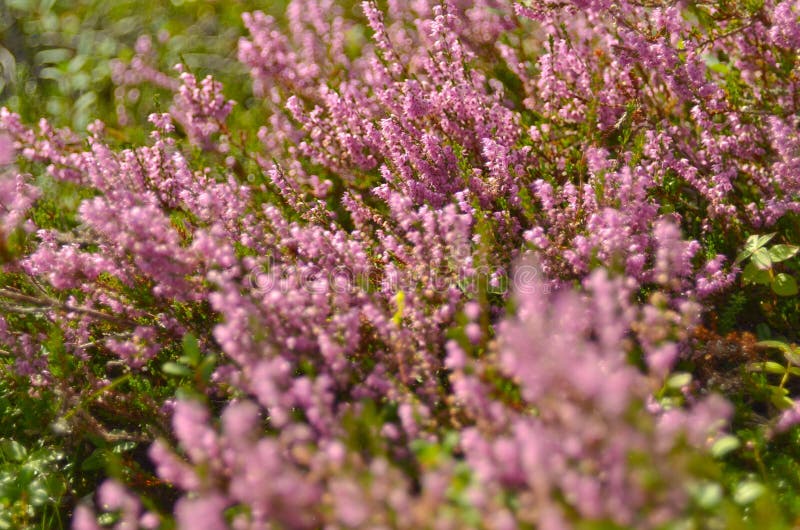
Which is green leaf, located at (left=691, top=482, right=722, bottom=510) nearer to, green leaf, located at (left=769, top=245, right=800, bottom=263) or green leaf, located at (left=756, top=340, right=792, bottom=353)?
green leaf, located at (left=756, top=340, right=792, bottom=353)

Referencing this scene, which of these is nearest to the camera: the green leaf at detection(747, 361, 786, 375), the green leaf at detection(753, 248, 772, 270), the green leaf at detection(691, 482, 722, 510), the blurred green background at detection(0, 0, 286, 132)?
the green leaf at detection(691, 482, 722, 510)

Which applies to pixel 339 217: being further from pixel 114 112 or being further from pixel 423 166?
pixel 114 112

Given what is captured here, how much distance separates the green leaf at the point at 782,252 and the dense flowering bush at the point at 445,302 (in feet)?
0.04

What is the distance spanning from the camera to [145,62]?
724 centimetres

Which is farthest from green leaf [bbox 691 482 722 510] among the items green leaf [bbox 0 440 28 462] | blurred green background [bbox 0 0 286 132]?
blurred green background [bbox 0 0 286 132]

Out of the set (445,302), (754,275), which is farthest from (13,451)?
(754,275)

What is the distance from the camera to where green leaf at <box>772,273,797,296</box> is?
3.37 meters

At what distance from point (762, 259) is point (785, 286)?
17cm


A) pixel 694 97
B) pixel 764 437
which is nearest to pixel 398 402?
pixel 764 437

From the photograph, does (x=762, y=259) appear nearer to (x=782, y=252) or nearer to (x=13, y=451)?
(x=782, y=252)

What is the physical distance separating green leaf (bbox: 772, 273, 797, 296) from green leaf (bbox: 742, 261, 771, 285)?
0.04 m

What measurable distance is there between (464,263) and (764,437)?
1.33 m

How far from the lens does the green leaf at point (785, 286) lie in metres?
3.37

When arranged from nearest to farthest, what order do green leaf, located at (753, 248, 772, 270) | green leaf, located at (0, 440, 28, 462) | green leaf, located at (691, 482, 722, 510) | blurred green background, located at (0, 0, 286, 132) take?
1. green leaf, located at (691, 482, 722, 510)
2. green leaf, located at (753, 248, 772, 270)
3. green leaf, located at (0, 440, 28, 462)
4. blurred green background, located at (0, 0, 286, 132)
